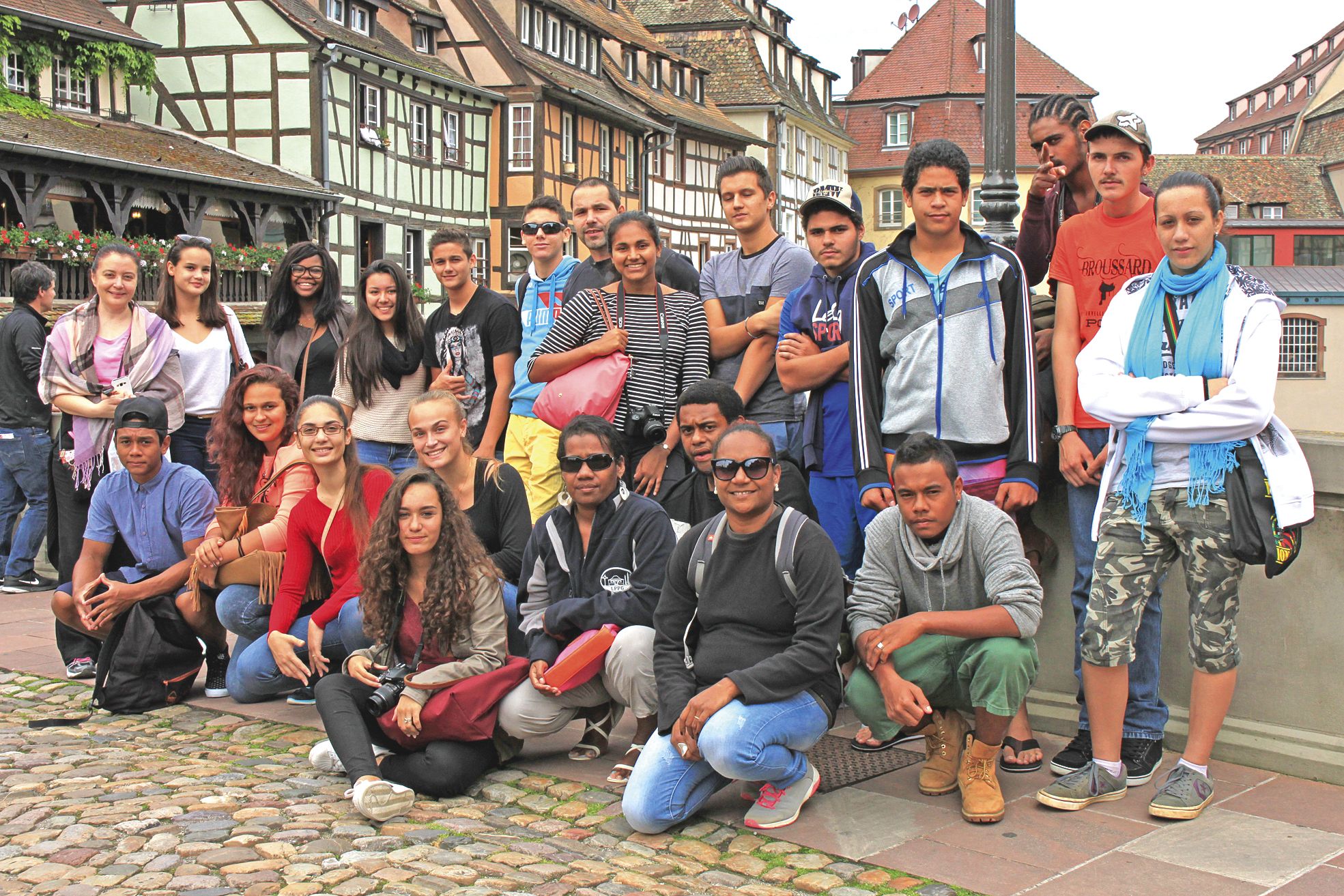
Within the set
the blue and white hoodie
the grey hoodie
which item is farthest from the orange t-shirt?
the grey hoodie

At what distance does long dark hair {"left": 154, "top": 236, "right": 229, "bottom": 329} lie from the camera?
7383mm

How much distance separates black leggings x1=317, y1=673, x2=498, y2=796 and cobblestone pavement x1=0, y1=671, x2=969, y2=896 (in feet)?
0.29

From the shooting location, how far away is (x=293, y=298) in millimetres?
7324

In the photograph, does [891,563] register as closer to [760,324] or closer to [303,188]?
[760,324]

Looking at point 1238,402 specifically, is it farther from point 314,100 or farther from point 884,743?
point 314,100

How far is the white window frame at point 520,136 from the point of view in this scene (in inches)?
1256

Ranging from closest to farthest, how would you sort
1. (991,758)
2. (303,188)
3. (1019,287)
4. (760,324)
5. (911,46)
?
(991,758)
(1019,287)
(760,324)
(303,188)
(911,46)

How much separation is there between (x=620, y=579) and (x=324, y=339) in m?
2.98

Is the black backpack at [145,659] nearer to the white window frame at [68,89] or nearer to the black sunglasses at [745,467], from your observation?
the black sunglasses at [745,467]

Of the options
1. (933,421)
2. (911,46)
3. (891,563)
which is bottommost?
(891,563)

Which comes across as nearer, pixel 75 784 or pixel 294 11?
pixel 75 784

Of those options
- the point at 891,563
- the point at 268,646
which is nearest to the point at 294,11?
the point at 268,646

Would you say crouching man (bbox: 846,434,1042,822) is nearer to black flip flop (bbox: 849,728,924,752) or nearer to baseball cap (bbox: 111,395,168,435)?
black flip flop (bbox: 849,728,924,752)

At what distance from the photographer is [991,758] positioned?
4363 millimetres
